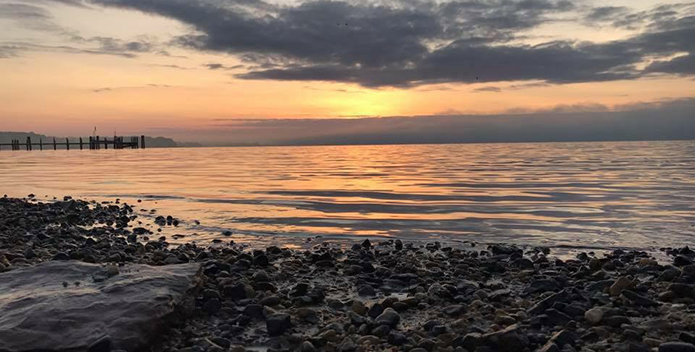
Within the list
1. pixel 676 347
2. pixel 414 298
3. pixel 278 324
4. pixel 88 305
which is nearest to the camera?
pixel 676 347

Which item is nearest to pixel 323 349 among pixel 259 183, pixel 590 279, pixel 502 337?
pixel 502 337

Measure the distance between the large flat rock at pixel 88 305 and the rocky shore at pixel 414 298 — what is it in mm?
140

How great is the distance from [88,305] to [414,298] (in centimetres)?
417

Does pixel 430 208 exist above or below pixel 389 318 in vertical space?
below

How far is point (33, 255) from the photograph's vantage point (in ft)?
33.7

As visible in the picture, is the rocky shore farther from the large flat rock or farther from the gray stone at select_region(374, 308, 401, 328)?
the large flat rock

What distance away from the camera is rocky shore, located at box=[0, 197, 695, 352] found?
18.7 feet

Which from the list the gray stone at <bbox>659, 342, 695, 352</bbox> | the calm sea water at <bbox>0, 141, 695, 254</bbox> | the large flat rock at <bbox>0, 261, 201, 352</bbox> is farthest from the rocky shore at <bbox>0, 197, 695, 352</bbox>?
the calm sea water at <bbox>0, 141, 695, 254</bbox>

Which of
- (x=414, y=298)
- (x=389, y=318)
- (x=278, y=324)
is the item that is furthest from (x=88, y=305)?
(x=414, y=298)

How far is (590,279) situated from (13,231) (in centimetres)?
1396

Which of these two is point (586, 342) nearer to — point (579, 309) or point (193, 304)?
point (579, 309)

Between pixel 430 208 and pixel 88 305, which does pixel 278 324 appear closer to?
pixel 88 305

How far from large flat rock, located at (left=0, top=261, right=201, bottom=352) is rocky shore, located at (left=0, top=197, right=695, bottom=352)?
0.46ft

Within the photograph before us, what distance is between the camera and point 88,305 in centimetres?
568
